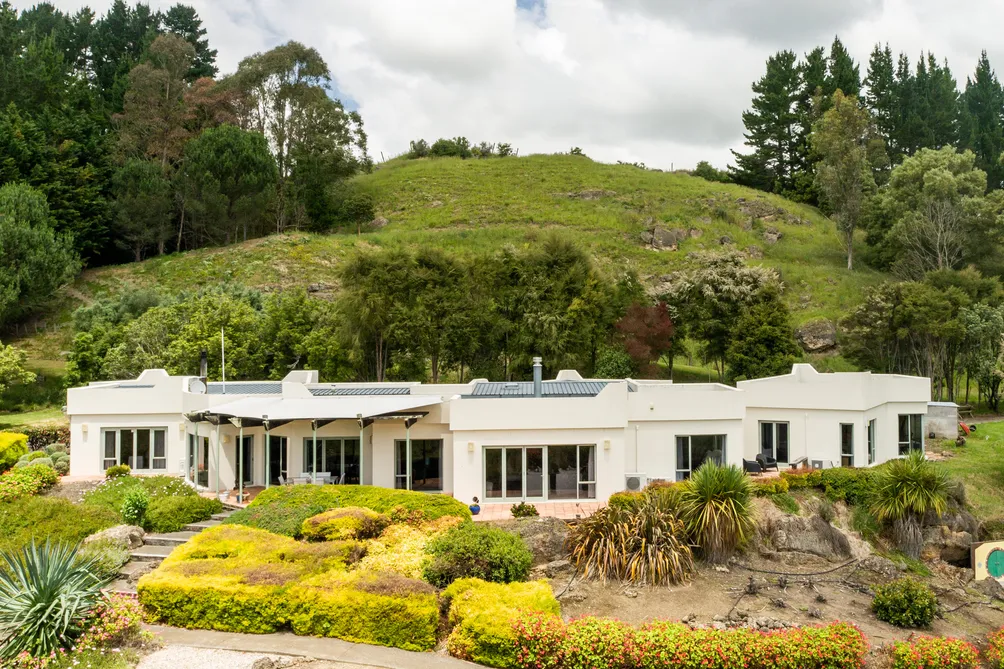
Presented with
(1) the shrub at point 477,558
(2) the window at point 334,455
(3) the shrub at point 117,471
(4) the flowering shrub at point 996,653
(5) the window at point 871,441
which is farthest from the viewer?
(5) the window at point 871,441

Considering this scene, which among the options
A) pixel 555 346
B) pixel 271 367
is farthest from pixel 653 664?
pixel 271 367

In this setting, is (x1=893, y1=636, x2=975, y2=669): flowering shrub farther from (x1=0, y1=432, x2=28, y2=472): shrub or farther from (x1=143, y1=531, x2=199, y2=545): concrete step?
(x1=0, y1=432, x2=28, y2=472): shrub

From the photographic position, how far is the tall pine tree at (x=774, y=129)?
7656 cm

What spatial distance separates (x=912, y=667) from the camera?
471 inches

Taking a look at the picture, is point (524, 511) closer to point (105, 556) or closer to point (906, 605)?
point (906, 605)

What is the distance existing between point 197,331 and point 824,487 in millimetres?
29456

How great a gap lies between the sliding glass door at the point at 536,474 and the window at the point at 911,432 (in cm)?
1380

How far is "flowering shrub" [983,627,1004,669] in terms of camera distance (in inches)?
527

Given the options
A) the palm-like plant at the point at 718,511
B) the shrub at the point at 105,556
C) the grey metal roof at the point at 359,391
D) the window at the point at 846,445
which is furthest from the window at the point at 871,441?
the shrub at the point at 105,556

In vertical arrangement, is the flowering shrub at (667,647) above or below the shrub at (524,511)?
below

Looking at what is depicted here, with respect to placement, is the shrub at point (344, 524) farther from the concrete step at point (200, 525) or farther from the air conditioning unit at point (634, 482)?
the air conditioning unit at point (634, 482)

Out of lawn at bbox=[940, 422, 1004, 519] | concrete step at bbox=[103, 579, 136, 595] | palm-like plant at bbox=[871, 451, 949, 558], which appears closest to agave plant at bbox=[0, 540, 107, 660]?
concrete step at bbox=[103, 579, 136, 595]

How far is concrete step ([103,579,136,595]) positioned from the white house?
535 cm

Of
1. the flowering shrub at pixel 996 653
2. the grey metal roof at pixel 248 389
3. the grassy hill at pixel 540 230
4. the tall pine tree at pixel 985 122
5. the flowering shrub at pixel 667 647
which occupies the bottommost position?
the flowering shrub at pixel 996 653
